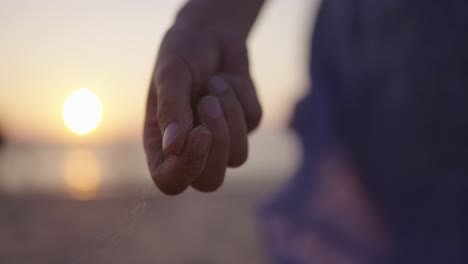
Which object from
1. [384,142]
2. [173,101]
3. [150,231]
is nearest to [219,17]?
[173,101]

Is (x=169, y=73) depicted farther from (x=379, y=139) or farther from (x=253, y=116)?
(x=379, y=139)

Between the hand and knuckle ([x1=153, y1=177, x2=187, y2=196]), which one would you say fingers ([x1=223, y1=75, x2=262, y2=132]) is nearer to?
the hand

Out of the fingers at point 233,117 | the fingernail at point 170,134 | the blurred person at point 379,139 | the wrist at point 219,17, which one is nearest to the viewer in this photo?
the fingernail at point 170,134

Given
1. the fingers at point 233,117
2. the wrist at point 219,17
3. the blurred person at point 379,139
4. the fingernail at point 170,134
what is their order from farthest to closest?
the blurred person at point 379,139 < the wrist at point 219,17 < the fingers at point 233,117 < the fingernail at point 170,134

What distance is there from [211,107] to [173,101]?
0.04 metres

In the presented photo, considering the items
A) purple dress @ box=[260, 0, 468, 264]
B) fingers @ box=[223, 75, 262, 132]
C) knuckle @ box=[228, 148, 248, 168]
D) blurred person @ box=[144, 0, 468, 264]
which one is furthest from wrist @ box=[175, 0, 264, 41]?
purple dress @ box=[260, 0, 468, 264]

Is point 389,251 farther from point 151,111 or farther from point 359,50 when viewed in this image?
point 151,111

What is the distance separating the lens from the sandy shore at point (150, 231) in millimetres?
839

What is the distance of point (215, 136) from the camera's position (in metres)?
0.70

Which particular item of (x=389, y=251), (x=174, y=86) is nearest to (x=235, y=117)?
(x=174, y=86)

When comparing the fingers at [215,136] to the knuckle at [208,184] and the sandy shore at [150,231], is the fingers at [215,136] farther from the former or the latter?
the sandy shore at [150,231]

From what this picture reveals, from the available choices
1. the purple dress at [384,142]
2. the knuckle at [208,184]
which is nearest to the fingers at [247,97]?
the knuckle at [208,184]

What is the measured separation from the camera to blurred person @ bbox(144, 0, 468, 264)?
1.54 m

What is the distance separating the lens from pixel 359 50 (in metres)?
1.72
